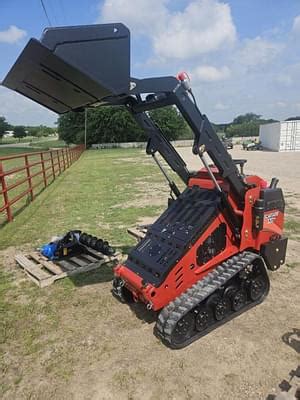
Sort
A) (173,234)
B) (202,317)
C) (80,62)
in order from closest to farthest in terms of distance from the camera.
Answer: (80,62)
(202,317)
(173,234)

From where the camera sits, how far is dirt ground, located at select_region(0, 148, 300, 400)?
2.47m

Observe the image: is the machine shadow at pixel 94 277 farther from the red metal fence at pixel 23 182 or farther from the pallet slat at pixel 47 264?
the red metal fence at pixel 23 182

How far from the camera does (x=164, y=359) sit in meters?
2.80

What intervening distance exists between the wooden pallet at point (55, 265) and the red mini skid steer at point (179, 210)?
1038mm

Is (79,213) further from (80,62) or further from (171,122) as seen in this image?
(171,122)

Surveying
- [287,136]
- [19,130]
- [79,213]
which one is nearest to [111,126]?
[287,136]

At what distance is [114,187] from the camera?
40.2 ft

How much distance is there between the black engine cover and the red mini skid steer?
0.04ft

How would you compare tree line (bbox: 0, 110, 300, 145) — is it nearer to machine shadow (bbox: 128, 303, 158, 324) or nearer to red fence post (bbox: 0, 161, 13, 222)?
red fence post (bbox: 0, 161, 13, 222)

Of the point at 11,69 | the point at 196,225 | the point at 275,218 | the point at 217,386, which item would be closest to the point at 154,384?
the point at 217,386

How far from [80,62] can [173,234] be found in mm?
1948

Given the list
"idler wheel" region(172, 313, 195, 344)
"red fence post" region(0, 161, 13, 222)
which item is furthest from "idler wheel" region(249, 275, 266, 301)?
"red fence post" region(0, 161, 13, 222)

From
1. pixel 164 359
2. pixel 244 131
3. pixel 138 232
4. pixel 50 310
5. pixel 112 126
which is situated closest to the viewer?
pixel 164 359

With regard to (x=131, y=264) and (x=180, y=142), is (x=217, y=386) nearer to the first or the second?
(x=131, y=264)
